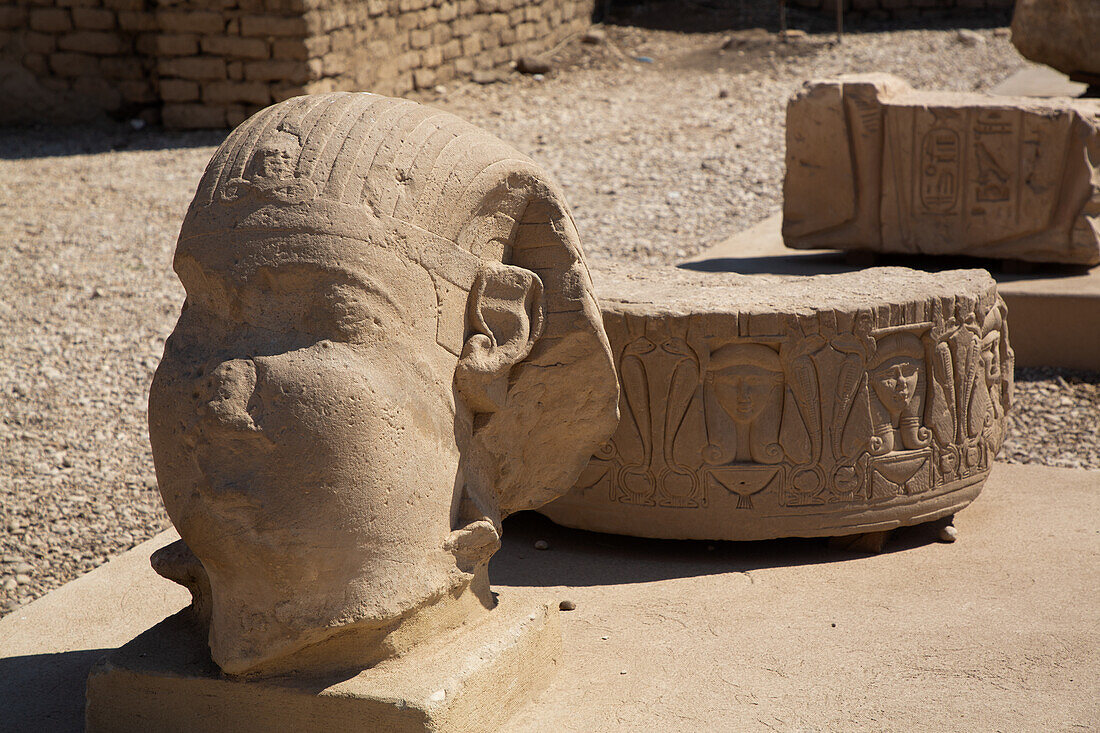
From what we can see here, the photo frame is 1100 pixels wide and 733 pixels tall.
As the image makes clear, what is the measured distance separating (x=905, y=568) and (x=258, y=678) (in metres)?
2.04

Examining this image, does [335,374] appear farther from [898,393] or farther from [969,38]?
[969,38]

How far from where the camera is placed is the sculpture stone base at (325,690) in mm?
2344

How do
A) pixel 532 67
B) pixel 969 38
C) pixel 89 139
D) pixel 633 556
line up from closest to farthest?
1. pixel 633 556
2. pixel 89 139
3. pixel 532 67
4. pixel 969 38

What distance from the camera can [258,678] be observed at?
2408 mm

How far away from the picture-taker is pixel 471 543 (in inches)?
99.2

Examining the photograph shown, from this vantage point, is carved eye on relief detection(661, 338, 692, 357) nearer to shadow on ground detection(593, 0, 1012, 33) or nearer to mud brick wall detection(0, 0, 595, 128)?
mud brick wall detection(0, 0, 595, 128)

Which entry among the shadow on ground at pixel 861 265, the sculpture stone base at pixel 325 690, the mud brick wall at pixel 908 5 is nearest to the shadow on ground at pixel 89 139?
the shadow on ground at pixel 861 265

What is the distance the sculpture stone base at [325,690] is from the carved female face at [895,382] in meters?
1.40

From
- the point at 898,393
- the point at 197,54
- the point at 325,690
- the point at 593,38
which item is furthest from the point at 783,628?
the point at 593,38

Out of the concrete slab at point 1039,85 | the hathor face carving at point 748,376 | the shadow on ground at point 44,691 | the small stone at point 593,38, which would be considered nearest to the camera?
the shadow on ground at point 44,691

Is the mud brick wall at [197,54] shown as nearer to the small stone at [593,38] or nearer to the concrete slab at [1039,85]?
the small stone at [593,38]

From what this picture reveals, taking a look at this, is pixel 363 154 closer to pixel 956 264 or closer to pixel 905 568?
pixel 905 568

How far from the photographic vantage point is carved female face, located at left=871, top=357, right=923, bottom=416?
11.3ft

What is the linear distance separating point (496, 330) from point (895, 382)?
1.48 m
